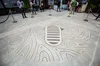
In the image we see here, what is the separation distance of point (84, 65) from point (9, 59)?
2.65m

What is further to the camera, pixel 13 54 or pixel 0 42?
pixel 0 42

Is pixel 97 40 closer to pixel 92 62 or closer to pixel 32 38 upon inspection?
pixel 92 62

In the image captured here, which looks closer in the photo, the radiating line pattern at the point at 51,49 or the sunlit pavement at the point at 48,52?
the sunlit pavement at the point at 48,52

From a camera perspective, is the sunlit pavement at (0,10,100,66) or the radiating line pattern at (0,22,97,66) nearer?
the sunlit pavement at (0,10,100,66)

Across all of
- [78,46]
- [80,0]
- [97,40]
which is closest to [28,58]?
[78,46]

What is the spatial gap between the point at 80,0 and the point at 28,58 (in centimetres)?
1105

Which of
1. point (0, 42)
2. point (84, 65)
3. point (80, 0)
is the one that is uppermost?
point (80, 0)

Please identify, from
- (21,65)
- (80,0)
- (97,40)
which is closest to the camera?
(21,65)

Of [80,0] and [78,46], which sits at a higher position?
[80,0]

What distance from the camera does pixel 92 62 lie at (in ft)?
7.88

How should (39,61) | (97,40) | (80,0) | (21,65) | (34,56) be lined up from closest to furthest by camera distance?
(21,65), (39,61), (34,56), (97,40), (80,0)

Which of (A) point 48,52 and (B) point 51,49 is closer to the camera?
(A) point 48,52

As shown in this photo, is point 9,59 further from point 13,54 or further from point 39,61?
point 39,61

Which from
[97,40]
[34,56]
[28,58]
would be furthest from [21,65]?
[97,40]
